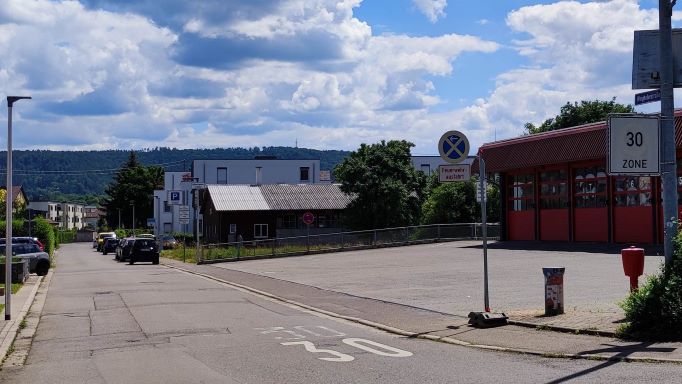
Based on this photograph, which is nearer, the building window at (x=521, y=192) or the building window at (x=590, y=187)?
the building window at (x=590, y=187)

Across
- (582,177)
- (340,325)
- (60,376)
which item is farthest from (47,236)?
(60,376)

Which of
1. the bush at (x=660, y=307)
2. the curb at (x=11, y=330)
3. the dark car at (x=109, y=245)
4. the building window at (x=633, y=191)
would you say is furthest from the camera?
the dark car at (x=109, y=245)

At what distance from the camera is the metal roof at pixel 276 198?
237 ft

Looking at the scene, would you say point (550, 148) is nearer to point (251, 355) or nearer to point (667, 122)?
point (667, 122)

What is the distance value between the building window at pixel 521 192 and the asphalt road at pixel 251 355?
78.8 feet

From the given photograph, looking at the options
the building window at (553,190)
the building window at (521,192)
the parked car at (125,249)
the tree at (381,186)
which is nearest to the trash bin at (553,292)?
the building window at (553,190)

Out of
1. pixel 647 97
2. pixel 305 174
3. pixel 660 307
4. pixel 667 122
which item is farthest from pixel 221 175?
pixel 660 307

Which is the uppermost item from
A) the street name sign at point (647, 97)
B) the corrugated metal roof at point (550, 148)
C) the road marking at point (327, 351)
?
the corrugated metal roof at point (550, 148)

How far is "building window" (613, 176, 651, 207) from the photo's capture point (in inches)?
1275

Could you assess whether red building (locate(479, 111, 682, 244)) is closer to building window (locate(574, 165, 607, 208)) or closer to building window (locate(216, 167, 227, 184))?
building window (locate(574, 165, 607, 208))

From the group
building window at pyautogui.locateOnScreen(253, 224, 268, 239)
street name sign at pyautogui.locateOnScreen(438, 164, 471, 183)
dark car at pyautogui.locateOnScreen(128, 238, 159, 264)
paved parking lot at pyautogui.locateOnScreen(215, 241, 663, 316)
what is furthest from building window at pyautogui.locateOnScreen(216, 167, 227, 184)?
street name sign at pyautogui.locateOnScreen(438, 164, 471, 183)

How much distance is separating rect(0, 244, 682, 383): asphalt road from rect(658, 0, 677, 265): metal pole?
2.96 m

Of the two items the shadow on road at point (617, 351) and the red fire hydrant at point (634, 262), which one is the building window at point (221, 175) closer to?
the red fire hydrant at point (634, 262)

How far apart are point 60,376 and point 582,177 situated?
29648 mm
